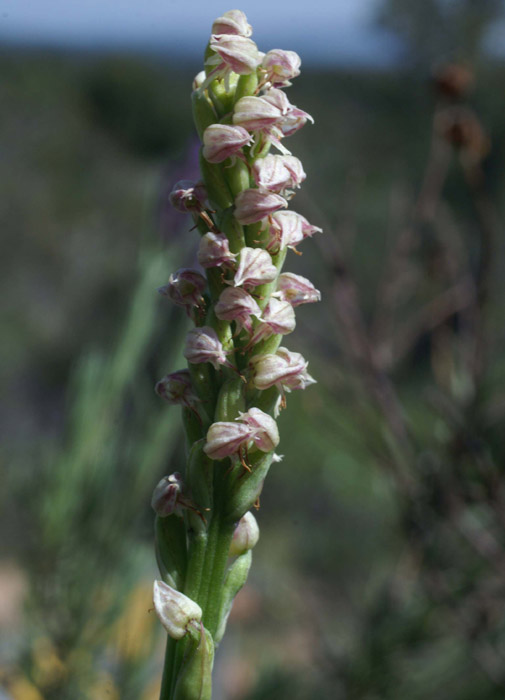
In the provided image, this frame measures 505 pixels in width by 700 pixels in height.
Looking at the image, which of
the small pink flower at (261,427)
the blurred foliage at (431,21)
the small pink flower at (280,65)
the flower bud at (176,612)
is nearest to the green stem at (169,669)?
the flower bud at (176,612)

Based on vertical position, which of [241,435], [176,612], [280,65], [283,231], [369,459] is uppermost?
[280,65]

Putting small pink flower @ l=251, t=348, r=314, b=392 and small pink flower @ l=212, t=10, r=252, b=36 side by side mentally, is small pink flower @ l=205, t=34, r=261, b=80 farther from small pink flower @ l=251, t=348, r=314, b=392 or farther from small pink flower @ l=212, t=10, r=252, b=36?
small pink flower @ l=251, t=348, r=314, b=392

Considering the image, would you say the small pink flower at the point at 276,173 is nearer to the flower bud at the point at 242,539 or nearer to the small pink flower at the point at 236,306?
the small pink flower at the point at 236,306

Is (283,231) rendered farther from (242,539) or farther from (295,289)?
(242,539)

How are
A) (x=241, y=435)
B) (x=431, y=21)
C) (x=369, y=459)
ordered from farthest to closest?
(x=431, y=21) → (x=369, y=459) → (x=241, y=435)

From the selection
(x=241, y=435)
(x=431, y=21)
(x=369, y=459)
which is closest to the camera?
(x=241, y=435)

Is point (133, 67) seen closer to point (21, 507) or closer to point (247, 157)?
point (21, 507)

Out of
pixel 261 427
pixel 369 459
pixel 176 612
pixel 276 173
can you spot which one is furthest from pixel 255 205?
pixel 369 459
